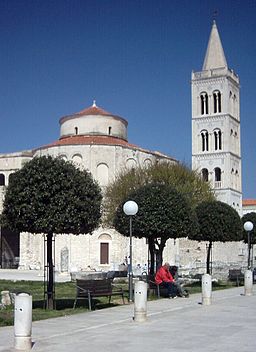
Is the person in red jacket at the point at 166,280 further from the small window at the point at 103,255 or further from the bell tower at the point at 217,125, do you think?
the bell tower at the point at 217,125

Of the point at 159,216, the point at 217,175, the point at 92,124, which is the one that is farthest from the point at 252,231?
the point at 217,175

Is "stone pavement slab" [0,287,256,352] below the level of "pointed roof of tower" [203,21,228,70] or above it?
below

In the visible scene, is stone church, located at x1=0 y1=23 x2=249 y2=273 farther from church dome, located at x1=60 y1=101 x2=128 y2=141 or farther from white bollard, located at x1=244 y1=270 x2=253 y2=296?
white bollard, located at x1=244 y1=270 x2=253 y2=296

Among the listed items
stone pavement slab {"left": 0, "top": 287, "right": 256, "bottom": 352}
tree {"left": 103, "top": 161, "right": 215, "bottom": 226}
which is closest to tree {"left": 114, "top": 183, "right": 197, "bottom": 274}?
stone pavement slab {"left": 0, "top": 287, "right": 256, "bottom": 352}

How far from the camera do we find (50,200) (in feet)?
48.0

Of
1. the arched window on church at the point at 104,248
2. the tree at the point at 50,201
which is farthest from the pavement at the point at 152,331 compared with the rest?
the arched window on church at the point at 104,248

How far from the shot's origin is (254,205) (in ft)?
319

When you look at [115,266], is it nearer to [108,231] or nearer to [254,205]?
[108,231]

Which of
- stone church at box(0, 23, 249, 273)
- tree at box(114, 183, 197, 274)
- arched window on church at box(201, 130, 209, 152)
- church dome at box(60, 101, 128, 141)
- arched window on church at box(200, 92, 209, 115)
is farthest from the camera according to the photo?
arched window on church at box(200, 92, 209, 115)

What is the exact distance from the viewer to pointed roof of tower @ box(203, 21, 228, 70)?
74.4 m

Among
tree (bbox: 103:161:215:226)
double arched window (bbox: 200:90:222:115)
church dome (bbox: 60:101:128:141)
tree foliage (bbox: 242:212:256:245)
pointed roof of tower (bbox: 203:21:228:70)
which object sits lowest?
tree foliage (bbox: 242:212:256:245)

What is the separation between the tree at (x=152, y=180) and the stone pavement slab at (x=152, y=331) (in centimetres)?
2940

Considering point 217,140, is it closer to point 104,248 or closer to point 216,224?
point 104,248

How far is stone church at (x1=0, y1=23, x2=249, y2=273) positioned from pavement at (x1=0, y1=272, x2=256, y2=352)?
21859mm
